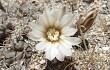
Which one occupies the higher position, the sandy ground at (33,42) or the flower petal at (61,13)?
the flower petal at (61,13)

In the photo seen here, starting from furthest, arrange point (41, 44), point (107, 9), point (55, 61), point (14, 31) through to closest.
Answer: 1. point (107, 9)
2. point (14, 31)
3. point (55, 61)
4. point (41, 44)

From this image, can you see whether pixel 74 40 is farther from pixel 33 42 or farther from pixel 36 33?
pixel 33 42

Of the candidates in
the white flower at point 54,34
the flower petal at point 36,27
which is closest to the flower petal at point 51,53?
the white flower at point 54,34

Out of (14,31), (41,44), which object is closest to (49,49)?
(41,44)

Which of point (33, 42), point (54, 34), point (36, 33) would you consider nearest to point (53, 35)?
point (54, 34)

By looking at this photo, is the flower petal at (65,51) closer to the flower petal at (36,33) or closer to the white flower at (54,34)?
the white flower at (54,34)

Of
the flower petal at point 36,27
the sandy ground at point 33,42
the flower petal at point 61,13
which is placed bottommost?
the sandy ground at point 33,42

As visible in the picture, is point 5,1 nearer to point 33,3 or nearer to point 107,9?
point 33,3

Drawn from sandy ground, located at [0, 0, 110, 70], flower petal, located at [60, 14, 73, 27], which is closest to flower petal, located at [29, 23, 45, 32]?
flower petal, located at [60, 14, 73, 27]
